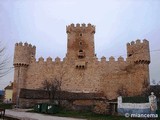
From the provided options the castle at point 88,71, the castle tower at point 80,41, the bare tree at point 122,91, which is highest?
the castle tower at point 80,41

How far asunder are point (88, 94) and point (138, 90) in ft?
24.9

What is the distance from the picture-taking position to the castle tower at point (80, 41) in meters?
42.3

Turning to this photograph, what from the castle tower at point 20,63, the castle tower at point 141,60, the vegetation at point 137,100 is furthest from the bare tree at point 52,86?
the vegetation at point 137,100

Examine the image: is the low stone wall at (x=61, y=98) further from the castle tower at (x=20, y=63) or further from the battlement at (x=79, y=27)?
the battlement at (x=79, y=27)

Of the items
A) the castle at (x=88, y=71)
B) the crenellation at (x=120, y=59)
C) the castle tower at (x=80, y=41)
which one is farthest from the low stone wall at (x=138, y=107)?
the castle tower at (x=80, y=41)

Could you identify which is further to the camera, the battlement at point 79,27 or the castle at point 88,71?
the battlement at point 79,27

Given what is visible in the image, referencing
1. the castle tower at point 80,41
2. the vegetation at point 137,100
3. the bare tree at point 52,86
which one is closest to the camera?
the vegetation at point 137,100

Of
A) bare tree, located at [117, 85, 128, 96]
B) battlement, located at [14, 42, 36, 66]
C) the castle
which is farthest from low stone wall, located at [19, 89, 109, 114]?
battlement, located at [14, 42, 36, 66]

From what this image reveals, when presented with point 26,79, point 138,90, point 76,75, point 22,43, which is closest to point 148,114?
point 138,90

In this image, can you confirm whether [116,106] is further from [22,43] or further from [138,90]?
[22,43]

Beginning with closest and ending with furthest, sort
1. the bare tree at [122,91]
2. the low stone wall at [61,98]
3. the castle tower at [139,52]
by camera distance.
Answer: the low stone wall at [61,98]
the bare tree at [122,91]
the castle tower at [139,52]

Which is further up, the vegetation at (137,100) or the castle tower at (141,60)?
the castle tower at (141,60)

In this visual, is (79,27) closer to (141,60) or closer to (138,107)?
(141,60)

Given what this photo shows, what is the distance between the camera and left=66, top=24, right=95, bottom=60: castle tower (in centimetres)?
4231
